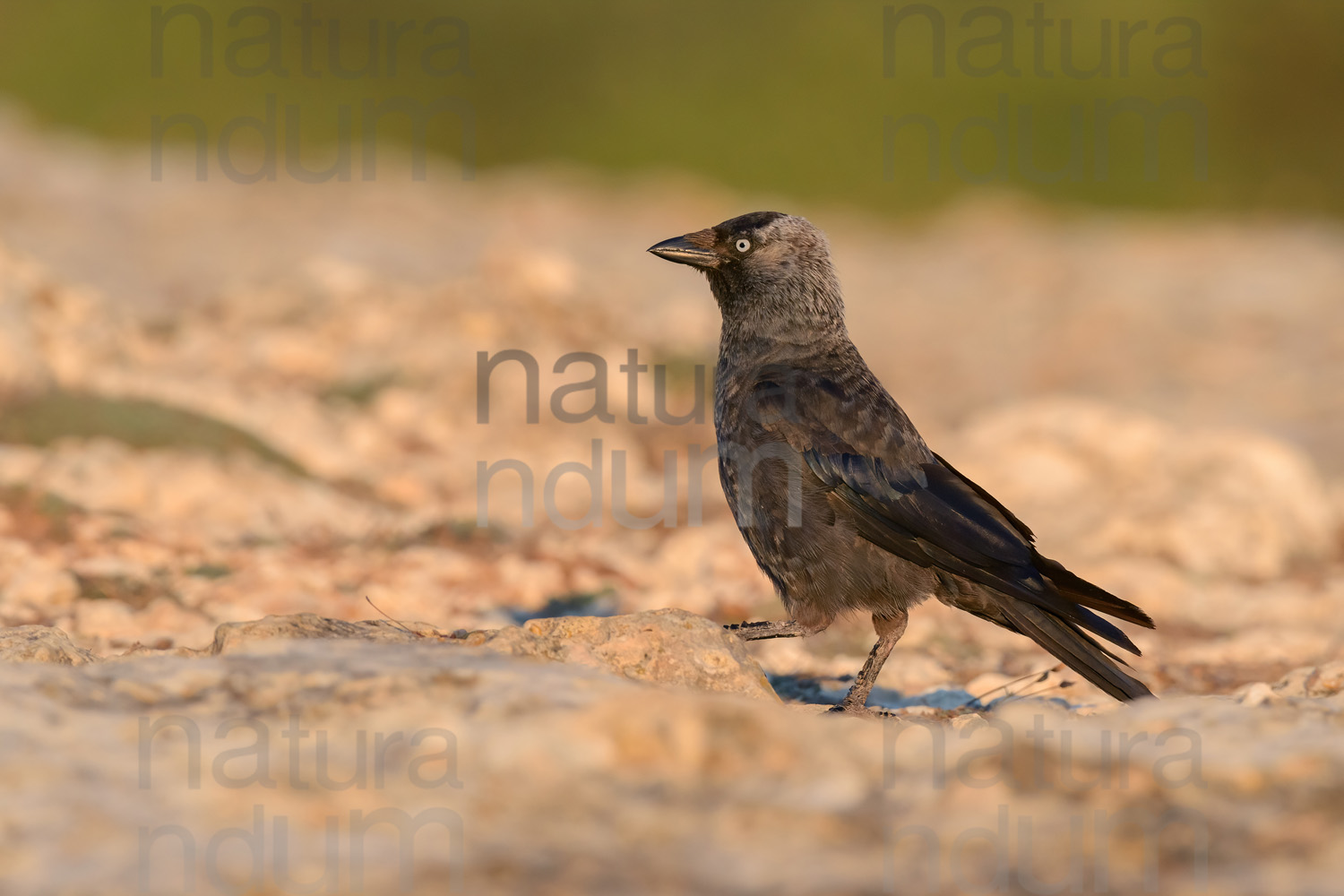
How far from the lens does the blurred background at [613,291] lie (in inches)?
220

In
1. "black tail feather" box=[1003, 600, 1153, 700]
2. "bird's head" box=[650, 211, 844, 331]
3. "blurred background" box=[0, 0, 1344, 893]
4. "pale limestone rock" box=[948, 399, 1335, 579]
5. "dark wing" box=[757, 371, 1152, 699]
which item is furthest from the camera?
"pale limestone rock" box=[948, 399, 1335, 579]

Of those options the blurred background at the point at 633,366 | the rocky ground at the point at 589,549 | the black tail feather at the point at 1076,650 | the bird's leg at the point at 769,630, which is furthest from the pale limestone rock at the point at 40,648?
the black tail feather at the point at 1076,650

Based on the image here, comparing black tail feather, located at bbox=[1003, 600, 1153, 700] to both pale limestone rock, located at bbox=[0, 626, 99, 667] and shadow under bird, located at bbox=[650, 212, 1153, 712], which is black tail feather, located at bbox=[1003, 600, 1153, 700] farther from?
pale limestone rock, located at bbox=[0, 626, 99, 667]

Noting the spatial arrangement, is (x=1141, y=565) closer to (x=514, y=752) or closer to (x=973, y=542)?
(x=973, y=542)

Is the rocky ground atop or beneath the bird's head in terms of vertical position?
beneath

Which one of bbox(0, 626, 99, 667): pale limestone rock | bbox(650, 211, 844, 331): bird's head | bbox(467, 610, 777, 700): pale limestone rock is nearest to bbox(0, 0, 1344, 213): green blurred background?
bbox(650, 211, 844, 331): bird's head

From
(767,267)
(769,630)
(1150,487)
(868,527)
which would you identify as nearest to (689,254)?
(767,267)

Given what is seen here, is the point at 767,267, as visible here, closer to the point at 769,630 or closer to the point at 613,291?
the point at 769,630

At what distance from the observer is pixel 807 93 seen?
15.5 metres

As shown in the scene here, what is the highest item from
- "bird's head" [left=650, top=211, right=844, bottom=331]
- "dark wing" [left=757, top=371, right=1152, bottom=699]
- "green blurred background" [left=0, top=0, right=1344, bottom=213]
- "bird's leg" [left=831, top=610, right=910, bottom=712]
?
"green blurred background" [left=0, top=0, right=1344, bottom=213]

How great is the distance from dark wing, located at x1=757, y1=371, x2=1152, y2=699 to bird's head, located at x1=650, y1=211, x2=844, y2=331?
444mm

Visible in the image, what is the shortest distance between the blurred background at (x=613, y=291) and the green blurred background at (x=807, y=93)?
5 centimetres

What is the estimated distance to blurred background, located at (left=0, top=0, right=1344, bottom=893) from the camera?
7.80 feet

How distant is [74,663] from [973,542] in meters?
2.59
